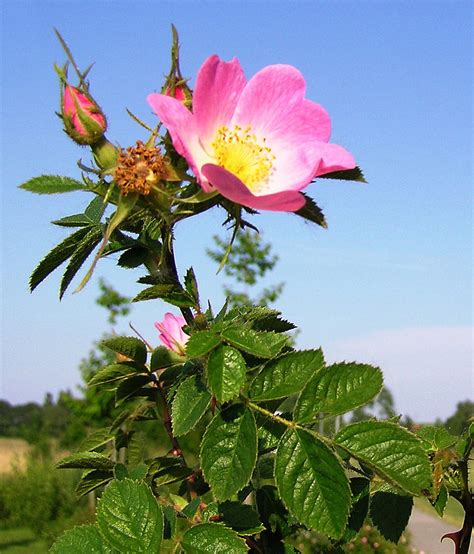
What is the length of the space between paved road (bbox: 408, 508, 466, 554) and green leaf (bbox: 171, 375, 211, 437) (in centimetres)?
744

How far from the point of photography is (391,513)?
1.16 m

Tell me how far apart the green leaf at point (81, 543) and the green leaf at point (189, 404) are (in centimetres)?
18

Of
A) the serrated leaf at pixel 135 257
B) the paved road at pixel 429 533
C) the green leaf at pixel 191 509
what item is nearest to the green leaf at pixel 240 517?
the green leaf at pixel 191 509

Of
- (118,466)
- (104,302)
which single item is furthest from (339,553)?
(104,302)

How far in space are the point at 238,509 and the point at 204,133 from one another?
0.51m

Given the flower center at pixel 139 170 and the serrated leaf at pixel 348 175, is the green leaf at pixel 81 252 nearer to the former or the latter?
the flower center at pixel 139 170

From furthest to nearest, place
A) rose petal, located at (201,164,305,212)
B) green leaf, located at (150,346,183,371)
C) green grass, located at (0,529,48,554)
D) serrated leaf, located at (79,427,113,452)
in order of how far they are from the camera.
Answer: green grass, located at (0,529,48,554) → serrated leaf, located at (79,427,113,452) → green leaf, located at (150,346,183,371) → rose petal, located at (201,164,305,212)

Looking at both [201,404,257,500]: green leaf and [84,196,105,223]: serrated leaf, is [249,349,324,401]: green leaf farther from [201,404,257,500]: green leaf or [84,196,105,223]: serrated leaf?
[84,196,105,223]: serrated leaf

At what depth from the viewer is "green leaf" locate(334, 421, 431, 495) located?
0.94 m

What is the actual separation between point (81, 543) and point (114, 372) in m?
0.40

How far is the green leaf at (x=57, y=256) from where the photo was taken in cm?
117

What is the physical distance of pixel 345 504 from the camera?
0.90 metres

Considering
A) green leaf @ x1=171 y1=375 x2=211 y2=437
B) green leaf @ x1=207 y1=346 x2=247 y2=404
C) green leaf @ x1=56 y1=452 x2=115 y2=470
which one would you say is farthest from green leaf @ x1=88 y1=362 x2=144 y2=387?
green leaf @ x1=207 y1=346 x2=247 y2=404

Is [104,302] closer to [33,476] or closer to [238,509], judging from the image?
[33,476]
